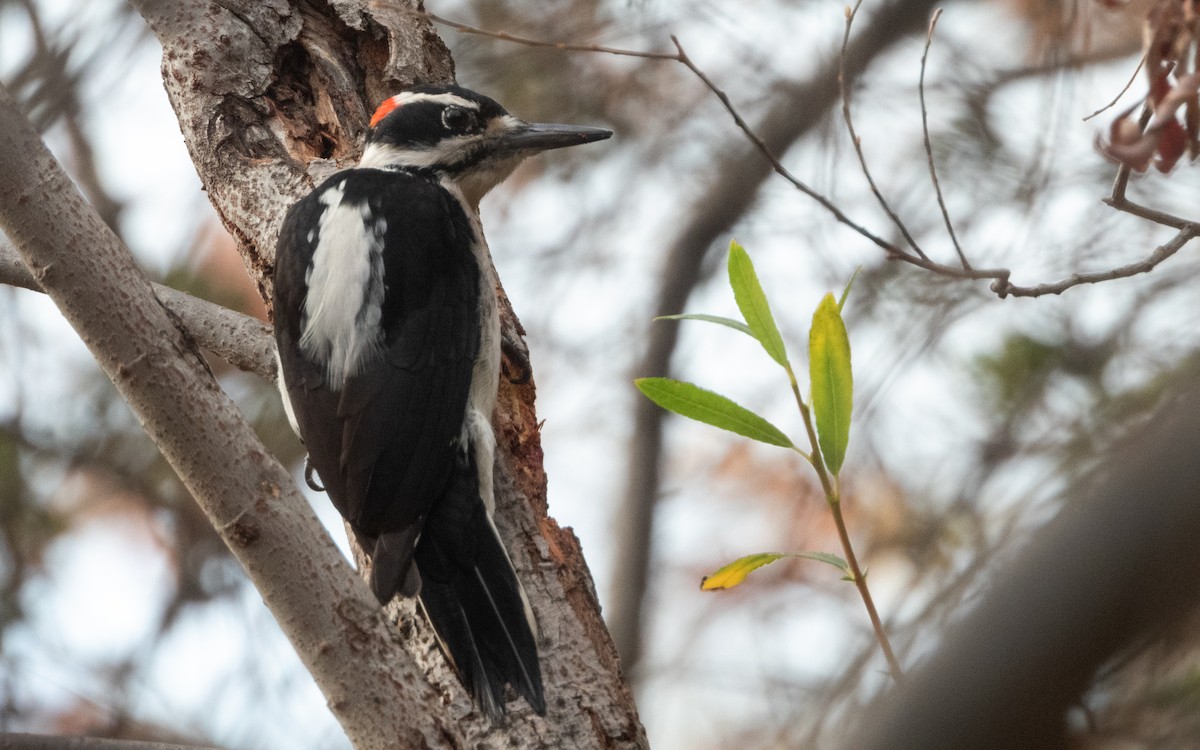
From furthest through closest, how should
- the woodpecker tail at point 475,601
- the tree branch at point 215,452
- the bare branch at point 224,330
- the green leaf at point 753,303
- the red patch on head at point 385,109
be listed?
the red patch on head at point 385,109 < the bare branch at point 224,330 < the woodpecker tail at point 475,601 < the green leaf at point 753,303 < the tree branch at point 215,452

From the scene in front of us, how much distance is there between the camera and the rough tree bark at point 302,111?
8.86 feet

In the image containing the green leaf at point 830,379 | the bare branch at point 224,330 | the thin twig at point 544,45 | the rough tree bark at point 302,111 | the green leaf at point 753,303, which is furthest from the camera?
the bare branch at point 224,330

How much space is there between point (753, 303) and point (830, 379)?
0.22 meters

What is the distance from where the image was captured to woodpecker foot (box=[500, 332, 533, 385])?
10.0ft

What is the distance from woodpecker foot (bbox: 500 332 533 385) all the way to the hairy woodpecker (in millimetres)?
84

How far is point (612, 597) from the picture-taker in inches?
204

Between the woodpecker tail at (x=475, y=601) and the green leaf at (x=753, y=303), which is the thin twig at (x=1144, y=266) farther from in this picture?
the woodpecker tail at (x=475, y=601)

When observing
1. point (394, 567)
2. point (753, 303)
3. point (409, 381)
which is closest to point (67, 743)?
point (394, 567)

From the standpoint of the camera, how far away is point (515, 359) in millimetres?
3084

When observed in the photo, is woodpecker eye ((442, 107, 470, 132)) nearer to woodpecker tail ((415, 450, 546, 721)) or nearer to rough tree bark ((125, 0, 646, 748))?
rough tree bark ((125, 0, 646, 748))

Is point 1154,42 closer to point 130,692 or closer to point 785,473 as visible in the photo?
point 130,692

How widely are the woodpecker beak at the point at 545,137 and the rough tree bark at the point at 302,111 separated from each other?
10.1 inches

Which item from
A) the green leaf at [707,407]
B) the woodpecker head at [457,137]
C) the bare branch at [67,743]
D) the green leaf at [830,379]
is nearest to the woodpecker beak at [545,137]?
the woodpecker head at [457,137]

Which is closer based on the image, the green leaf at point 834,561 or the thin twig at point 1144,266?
the thin twig at point 1144,266
